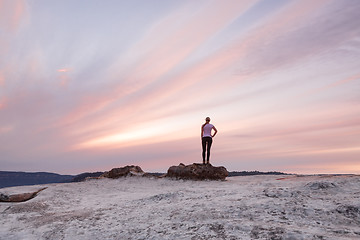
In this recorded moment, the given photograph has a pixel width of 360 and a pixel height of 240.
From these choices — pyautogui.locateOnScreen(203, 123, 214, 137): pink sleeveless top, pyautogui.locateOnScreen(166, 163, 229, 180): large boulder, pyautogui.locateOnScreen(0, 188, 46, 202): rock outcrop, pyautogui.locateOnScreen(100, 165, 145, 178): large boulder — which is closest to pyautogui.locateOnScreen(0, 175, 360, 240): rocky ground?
pyautogui.locateOnScreen(0, 188, 46, 202): rock outcrop

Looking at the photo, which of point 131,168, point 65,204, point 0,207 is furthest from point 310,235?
point 131,168

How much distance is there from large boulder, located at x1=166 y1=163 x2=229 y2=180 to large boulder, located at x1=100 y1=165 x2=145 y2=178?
6.04 feet

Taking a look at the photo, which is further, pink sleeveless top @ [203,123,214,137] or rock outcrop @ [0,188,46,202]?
pink sleeveless top @ [203,123,214,137]

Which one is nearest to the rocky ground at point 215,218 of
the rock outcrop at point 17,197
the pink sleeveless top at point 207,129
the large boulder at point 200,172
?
the rock outcrop at point 17,197

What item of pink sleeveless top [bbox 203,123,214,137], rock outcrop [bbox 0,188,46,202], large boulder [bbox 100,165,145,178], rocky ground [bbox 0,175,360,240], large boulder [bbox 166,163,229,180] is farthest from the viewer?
large boulder [bbox 100,165,145,178]

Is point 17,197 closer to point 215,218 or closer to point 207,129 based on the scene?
point 215,218

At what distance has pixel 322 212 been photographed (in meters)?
4.20

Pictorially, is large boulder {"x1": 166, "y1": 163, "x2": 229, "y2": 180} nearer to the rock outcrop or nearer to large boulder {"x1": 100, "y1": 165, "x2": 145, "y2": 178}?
large boulder {"x1": 100, "y1": 165, "x2": 145, "y2": 178}

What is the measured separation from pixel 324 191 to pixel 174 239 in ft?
11.9

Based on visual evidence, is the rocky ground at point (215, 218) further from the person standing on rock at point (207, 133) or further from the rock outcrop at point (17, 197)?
the person standing on rock at point (207, 133)

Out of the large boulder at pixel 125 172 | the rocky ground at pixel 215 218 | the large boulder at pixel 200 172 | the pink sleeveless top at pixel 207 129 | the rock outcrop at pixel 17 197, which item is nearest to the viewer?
the rocky ground at pixel 215 218

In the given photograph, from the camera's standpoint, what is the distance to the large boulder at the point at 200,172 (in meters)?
12.4

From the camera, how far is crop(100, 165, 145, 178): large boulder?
1345cm

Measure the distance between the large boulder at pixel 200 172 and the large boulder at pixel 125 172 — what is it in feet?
6.04
